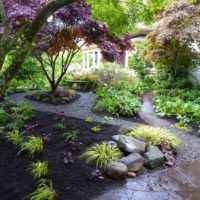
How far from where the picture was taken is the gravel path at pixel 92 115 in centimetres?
507

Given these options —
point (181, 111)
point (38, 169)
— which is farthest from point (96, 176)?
point (181, 111)

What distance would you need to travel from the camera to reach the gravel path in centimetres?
507

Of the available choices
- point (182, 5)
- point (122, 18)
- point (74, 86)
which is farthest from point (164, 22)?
point (122, 18)

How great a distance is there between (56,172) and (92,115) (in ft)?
9.60

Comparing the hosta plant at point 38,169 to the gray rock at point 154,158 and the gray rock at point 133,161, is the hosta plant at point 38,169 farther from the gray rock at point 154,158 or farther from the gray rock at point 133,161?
the gray rock at point 154,158

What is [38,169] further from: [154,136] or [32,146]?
[154,136]

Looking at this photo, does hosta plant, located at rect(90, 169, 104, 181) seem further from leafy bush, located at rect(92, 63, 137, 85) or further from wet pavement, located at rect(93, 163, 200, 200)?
leafy bush, located at rect(92, 63, 137, 85)

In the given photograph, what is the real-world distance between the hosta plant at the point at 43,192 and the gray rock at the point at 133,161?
1217 mm

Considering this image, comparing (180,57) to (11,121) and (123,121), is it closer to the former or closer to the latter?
(123,121)

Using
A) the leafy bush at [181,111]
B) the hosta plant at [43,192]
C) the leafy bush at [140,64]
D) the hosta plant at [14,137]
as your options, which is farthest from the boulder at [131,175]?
the leafy bush at [140,64]

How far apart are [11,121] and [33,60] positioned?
4.27m

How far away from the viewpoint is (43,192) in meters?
3.40

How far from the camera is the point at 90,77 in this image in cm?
1023

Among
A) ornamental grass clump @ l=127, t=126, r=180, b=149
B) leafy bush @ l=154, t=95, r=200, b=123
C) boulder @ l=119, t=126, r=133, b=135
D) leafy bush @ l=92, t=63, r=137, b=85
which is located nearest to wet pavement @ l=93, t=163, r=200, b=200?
ornamental grass clump @ l=127, t=126, r=180, b=149
